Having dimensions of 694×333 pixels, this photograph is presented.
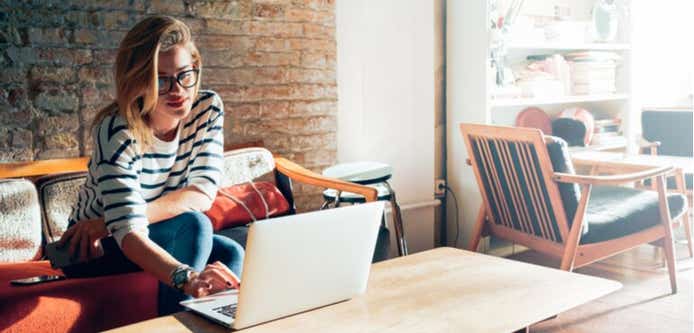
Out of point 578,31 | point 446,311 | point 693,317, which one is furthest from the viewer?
point 578,31

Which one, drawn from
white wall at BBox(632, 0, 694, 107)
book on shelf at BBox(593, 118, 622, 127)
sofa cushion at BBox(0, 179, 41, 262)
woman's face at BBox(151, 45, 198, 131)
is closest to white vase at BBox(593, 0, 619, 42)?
book on shelf at BBox(593, 118, 622, 127)

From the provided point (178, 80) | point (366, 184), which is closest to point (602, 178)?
point (366, 184)

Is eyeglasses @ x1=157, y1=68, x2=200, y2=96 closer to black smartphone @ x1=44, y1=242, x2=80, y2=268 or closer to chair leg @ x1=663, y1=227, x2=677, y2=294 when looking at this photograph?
black smartphone @ x1=44, y1=242, x2=80, y2=268

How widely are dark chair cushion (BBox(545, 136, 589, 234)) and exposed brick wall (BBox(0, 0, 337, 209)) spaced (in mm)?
1101

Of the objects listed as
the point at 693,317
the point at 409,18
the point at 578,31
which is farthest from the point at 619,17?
the point at 693,317

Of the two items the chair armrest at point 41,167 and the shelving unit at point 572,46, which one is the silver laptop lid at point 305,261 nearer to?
the chair armrest at point 41,167

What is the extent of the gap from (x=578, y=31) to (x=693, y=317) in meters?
2.04

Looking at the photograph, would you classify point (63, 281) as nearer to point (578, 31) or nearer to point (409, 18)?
point (409, 18)

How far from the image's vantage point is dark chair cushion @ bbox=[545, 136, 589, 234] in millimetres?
2979

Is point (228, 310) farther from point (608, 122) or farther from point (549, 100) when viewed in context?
point (608, 122)

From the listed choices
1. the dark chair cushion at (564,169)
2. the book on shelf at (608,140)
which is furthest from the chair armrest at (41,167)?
the book on shelf at (608,140)

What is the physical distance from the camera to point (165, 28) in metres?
1.85

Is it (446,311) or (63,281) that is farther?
(63,281)

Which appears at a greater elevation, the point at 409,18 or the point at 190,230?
the point at 409,18
